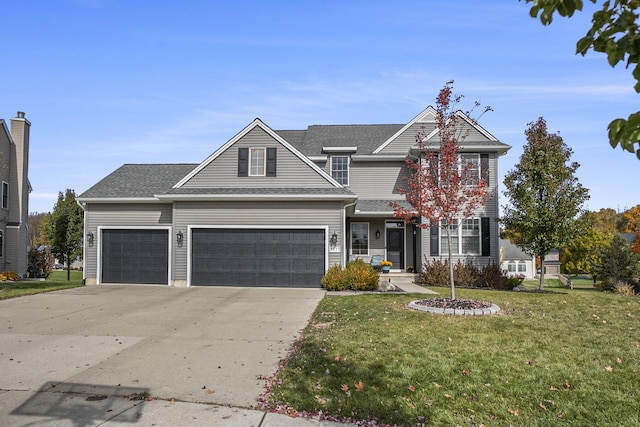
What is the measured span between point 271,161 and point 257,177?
828 mm

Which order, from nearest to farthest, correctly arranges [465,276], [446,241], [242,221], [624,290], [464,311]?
1. [464,311]
2. [624,290]
3. [242,221]
4. [465,276]
5. [446,241]

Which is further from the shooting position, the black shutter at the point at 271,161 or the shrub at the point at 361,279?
the black shutter at the point at 271,161

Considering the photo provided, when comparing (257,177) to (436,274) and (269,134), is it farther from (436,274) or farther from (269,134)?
(436,274)

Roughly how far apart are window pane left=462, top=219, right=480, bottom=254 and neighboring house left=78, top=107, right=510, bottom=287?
4 cm

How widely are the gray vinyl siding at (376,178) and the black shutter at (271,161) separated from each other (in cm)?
523

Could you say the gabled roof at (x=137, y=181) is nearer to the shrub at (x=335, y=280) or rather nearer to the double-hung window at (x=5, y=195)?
the shrub at (x=335, y=280)

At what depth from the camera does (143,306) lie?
11.6m

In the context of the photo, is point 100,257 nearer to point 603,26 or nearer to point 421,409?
point 421,409

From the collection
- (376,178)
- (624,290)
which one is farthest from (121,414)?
(376,178)

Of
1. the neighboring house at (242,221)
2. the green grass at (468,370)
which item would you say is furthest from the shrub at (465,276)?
the green grass at (468,370)

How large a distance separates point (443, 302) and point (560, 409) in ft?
20.2

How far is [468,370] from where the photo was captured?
18.3 ft

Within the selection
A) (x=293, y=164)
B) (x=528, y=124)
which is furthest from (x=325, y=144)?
(x=528, y=124)

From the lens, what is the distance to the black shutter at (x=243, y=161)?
17047 mm
